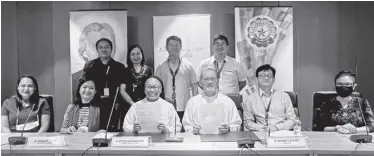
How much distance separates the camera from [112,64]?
471cm

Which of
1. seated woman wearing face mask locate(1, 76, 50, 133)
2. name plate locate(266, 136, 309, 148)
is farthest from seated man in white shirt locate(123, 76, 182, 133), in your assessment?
name plate locate(266, 136, 309, 148)

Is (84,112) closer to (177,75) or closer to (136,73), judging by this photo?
(136,73)

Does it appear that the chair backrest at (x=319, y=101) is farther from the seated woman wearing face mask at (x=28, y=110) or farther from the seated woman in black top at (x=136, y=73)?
the seated woman wearing face mask at (x=28, y=110)

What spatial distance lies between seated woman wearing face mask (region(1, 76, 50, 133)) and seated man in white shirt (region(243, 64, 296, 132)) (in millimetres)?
2073

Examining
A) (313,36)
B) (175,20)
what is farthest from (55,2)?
(313,36)

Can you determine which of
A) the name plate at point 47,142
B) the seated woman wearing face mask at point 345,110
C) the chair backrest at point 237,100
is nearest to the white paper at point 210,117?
the chair backrest at point 237,100

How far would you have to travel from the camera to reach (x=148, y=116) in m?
3.22

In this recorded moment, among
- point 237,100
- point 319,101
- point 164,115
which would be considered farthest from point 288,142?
point 319,101

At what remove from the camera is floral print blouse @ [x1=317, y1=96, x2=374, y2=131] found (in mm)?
3789

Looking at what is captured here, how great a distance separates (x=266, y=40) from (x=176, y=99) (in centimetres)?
127

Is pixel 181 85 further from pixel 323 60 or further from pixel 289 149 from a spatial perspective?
pixel 289 149

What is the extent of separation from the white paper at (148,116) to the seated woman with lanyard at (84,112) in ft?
2.66

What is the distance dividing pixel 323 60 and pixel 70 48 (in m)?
3.09

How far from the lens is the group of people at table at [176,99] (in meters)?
3.69
